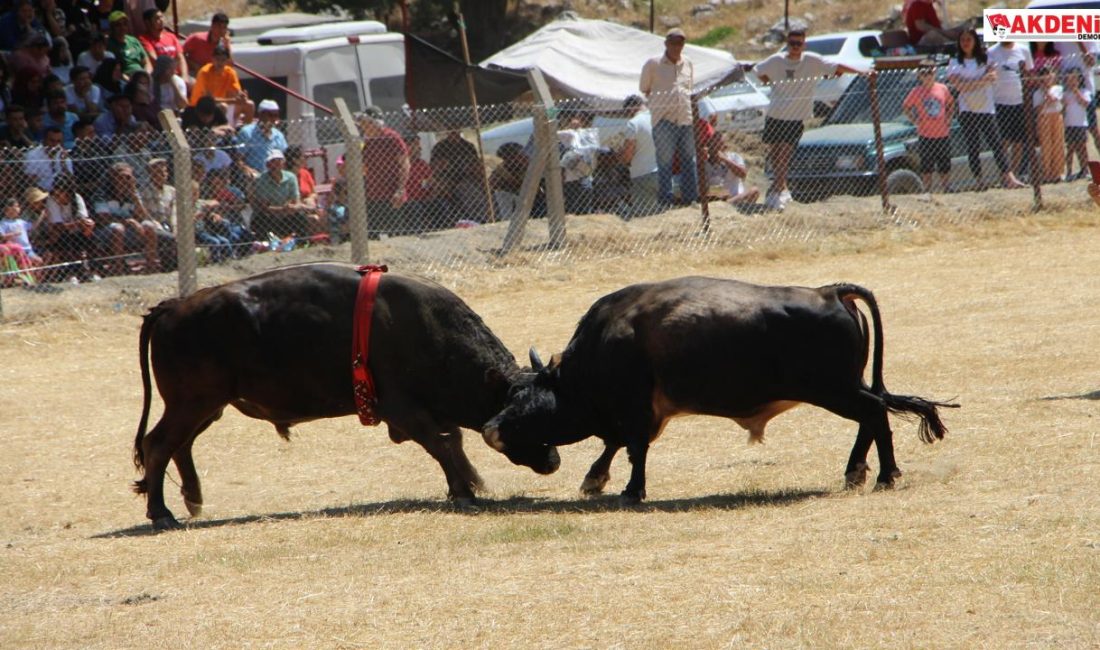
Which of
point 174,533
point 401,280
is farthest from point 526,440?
point 174,533

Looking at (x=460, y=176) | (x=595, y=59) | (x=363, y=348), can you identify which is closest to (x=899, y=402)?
(x=363, y=348)

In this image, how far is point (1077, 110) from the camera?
1823 centimetres

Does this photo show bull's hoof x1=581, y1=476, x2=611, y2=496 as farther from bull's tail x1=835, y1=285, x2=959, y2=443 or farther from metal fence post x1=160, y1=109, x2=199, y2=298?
metal fence post x1=160, y1=109, x2=199, y2=298

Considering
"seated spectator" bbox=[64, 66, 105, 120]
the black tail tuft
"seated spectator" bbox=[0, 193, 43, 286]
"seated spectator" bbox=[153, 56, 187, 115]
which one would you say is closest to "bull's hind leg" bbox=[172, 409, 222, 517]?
the black tail tuft

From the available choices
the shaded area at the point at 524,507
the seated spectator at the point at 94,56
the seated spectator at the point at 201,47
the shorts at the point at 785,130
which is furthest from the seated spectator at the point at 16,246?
the shorts at the point at 785,130

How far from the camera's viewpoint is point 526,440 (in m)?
8.14

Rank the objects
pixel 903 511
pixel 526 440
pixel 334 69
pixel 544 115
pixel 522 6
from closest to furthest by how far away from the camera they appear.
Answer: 1. pixel 903 511
2. pixel 526 440
3. pixel 544 115
4. pixel 334 69
5. pixel 522 6

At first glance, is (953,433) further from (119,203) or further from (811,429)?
(119,203)

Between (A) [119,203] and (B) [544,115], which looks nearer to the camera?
(A) [119,203]

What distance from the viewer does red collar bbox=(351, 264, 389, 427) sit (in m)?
8.23

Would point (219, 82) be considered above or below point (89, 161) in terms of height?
above

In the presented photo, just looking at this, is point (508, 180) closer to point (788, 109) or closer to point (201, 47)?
point (788, 109)

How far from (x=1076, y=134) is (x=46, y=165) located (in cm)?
1189

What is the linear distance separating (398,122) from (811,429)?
26.6ft
